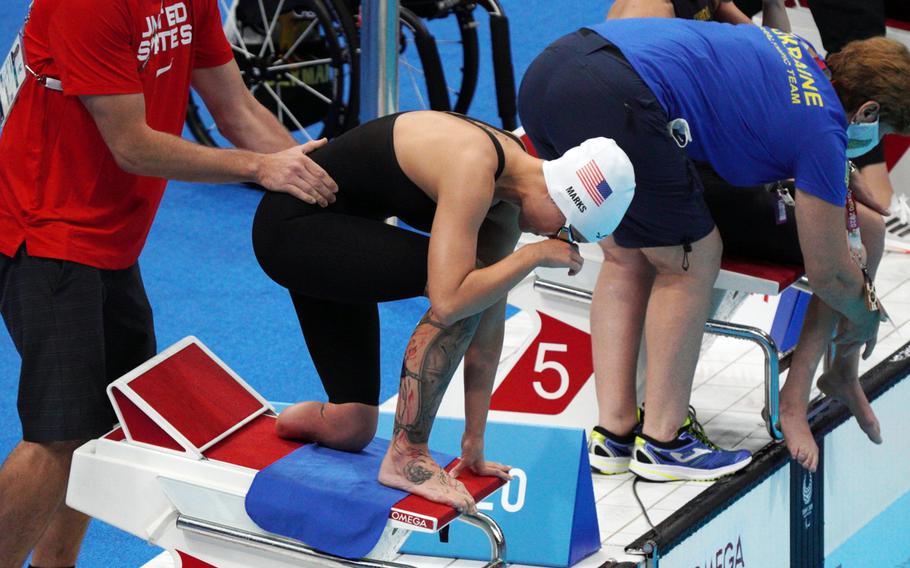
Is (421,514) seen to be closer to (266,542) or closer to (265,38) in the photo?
(266,542)

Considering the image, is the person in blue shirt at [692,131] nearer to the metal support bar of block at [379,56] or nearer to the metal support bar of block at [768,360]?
the metal support bar of block at [768,360]

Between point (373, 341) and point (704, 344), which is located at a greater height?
point (373, 341)

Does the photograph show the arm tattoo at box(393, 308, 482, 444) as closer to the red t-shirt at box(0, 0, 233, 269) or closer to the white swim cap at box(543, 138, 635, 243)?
the white swim cap at box(543, 138, 635, 243)

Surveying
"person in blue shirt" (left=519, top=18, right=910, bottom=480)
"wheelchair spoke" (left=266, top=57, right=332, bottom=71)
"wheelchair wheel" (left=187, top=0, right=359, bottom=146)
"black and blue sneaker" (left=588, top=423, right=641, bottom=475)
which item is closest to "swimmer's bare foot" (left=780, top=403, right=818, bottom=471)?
"person in blue shirt" (left=519, top=18, right=910, bottom=480)

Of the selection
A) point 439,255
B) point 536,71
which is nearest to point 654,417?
point 536,71

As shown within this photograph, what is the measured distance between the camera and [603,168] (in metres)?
2.68

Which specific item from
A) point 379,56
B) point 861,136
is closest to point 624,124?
point 861,136

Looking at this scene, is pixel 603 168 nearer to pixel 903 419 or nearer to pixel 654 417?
pixel 654 417

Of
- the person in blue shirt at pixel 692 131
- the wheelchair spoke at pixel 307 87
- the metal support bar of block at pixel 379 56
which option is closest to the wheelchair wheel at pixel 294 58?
the wheelchair spoke at pixel 307 87

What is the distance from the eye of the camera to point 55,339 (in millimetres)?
2797

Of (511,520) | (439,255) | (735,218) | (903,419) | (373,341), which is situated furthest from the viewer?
(903,419)

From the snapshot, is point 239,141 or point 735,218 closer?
point 239,141

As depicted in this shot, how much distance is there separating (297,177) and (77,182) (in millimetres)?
435

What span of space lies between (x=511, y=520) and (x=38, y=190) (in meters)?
1.32
